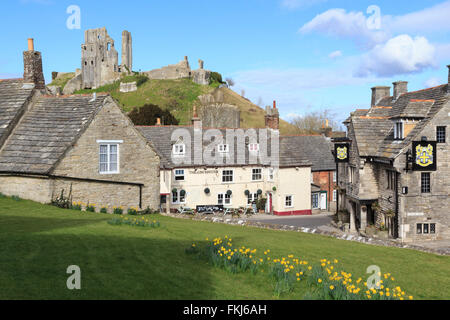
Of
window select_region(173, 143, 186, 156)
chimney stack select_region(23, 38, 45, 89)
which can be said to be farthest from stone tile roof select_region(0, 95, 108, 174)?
window select_region(173, 143, 186, 156)

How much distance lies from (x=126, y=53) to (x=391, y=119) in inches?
4577

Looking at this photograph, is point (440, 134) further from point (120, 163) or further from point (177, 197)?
point (177, 197)

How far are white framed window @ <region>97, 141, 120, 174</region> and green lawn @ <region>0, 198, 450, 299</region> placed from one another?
189 inches

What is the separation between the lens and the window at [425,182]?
1242 inches

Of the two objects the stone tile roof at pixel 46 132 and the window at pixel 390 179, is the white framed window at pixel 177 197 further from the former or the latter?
the stone tile roof at pixel 46 132

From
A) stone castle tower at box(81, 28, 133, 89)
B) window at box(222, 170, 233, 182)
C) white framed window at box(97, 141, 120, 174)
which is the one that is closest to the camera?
white framed window at box(97, 141, 120, 174)

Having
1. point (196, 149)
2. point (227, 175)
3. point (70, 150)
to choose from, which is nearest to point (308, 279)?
point (70, 150)

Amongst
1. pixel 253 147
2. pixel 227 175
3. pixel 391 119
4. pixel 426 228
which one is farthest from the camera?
pixel 253 147

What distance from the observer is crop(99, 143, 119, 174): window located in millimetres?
23672

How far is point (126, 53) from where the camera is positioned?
13700cm

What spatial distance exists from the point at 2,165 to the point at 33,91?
5.60 metres

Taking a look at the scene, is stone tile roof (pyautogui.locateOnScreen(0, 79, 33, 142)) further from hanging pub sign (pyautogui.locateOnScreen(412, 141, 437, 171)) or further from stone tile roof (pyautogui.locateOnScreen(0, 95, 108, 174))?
hanging pub sign (pyautogui.locateOnScreen(412, 141, 437, 171))
